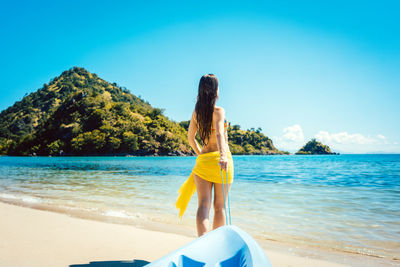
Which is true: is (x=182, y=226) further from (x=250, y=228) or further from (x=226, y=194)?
(x=226, y=194)

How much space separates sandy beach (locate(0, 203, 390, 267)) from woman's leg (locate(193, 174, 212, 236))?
2.72 feet

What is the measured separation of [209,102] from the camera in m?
2.13

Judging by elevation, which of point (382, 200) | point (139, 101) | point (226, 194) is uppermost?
point (139, 101)

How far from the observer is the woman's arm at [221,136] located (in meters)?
2.00

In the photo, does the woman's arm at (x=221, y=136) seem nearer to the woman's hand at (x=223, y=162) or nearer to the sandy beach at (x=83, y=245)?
the woman's hand at (x=223, y=162)

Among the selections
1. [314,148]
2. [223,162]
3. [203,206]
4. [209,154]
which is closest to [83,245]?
[203,206]

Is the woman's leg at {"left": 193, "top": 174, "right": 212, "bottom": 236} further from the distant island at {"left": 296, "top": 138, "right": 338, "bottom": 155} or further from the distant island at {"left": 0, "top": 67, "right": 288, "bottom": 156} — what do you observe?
the distant island at {"left": 296, "top": 138, "right": 338, "bottom": 155}

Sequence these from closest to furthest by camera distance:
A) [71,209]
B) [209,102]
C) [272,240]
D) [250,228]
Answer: [209,102]
[272,240]
[250,228]
[71,209]

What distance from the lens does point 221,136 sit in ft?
6.68

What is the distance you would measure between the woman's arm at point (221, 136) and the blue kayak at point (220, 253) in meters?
0.61

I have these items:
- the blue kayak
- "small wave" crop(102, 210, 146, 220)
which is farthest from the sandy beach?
the blue kayak

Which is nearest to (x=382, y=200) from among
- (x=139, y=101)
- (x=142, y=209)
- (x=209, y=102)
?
(x=142, y=209)

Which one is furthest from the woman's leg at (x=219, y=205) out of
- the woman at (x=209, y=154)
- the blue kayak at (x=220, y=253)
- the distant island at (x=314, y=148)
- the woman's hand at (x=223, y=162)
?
the distant island at (x=314, y=148)

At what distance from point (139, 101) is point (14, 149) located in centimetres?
5913
